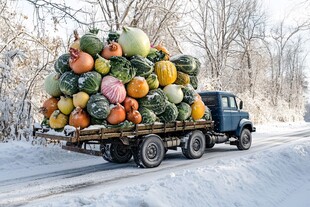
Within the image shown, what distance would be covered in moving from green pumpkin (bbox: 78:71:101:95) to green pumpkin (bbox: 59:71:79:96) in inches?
6.4

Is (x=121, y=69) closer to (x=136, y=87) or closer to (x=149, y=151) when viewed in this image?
(x=136, y=87)

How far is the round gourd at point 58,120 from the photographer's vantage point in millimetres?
7703

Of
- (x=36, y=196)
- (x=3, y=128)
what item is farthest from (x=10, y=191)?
(x=3, y=128)

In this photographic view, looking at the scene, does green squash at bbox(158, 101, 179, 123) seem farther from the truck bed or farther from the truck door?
the truck door

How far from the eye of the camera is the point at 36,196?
19.5 ft

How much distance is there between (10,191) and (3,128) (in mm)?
5372

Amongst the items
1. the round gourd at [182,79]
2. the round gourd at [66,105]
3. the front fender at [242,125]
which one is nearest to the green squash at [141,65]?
the round gourd at [182,79]

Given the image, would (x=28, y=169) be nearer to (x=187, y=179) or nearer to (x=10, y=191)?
(x=10, y=191)

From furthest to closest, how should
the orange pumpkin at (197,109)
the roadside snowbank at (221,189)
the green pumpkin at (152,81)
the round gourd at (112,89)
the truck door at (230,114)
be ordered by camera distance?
the truck door at (230,114), the orange pumpkin at (197,109), the green pumpkin at (152,81), the round gourd at (112,89), the roadside snowbank at (221,189)

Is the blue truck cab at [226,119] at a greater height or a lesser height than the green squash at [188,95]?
lesser

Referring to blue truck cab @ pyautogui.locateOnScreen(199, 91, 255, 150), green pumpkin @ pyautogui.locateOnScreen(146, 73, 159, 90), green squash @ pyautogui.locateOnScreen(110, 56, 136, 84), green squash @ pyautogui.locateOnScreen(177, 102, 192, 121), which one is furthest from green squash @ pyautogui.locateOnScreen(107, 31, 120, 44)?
blue truck cab @ pyautogui.locateOnScreen(199, 91, 255, 150)

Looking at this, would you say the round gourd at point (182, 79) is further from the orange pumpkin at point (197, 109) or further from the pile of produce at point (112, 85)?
the orange pumpkin at point (197, 109)

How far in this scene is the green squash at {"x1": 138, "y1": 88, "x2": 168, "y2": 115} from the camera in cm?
831

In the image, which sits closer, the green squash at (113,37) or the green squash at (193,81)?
the green squash at (113,37)
